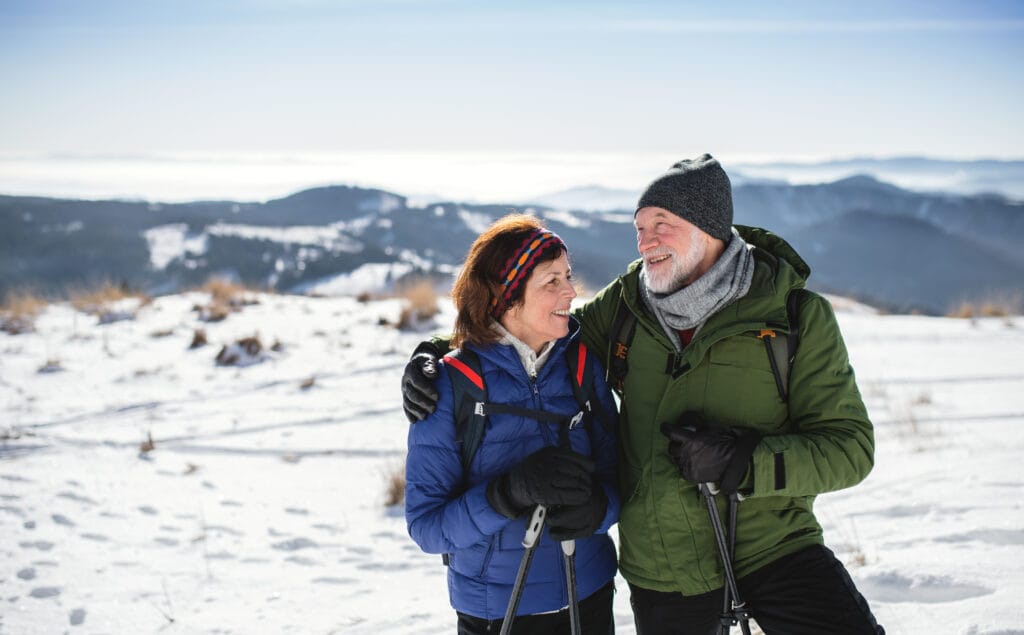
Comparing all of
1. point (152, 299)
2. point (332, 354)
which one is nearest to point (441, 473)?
point (332, 354)

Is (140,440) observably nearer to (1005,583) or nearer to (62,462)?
(62,462)

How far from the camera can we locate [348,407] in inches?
297

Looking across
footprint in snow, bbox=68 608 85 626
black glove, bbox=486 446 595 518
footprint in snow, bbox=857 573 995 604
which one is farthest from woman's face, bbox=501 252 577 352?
footprint in snow, bbox=68 608 85 626

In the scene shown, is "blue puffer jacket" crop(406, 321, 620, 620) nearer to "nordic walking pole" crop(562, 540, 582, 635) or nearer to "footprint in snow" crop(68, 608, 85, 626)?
"nordic walking pole" crop(562, 540, 582, 635)

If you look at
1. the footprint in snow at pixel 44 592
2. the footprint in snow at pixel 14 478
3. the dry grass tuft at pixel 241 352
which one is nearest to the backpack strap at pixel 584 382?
the footprint in snow at pixel 44 592

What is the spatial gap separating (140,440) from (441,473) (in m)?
5.76

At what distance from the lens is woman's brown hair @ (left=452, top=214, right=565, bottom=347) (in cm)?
216

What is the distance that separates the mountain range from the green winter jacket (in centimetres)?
1484

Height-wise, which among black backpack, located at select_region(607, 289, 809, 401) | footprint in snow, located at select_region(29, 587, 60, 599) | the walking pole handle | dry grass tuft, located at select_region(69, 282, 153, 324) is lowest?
footprint in snow, located at select_region(29, 587, 60, 599)

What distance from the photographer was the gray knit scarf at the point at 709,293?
7.11ft

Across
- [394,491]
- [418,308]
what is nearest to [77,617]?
[394,491]

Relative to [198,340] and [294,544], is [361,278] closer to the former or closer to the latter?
[198,340]

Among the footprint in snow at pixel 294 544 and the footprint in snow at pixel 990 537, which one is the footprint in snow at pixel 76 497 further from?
the footprint in snow at pixel 990 537

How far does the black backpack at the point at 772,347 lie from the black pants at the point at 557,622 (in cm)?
73
